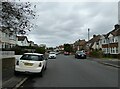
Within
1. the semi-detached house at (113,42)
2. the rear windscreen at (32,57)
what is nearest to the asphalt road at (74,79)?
the rear windscreen at (32,57)

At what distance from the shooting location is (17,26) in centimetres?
1662

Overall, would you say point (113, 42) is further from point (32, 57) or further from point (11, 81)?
point (11, 81)

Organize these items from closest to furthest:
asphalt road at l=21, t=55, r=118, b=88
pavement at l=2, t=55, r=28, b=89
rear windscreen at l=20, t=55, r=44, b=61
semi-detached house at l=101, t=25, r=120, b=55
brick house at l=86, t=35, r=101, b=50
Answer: pavement at l=2, t=55, r=28, b=89 → asphalt road at l=21, t=55, r=118, b=88 → rear windscreen at l=20, t=55, r=44, b=61 → semi-detached house at l=101, t=25, r=120, b=55 → brick house at l=86, t=35, r=101, b=50

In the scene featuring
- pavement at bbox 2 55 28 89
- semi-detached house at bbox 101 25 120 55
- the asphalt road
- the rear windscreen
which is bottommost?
the asphalt road

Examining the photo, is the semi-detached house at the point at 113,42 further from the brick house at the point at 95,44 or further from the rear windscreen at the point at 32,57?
the rear windscreen at the point at 32,57

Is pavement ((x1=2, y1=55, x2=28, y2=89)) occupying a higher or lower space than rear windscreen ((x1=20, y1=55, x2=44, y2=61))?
lower

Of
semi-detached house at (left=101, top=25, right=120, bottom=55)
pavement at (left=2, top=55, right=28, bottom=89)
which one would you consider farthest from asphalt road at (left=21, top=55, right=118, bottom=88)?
semi-detached house at (left=101, top=25, right=120, bottom=55)

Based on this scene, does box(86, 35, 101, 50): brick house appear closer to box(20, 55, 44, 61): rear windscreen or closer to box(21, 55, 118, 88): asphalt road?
box(21, 55, 118, 88): asphalt road

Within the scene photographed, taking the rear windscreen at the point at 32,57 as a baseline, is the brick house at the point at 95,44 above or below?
above

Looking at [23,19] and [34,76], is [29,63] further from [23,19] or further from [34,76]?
[23,19]

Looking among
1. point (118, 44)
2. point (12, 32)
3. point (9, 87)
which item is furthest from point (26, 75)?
point (118, 44)

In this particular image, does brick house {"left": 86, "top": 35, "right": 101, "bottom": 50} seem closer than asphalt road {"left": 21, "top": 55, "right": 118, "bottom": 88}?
No

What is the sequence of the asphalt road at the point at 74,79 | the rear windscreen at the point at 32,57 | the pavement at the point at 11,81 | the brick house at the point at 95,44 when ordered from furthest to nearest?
the brick house at the point at 95,44 → the rear windscreen at the point at 32,57 → the asphalt road at the point at 74,79 → the pavement at the point at 11,81

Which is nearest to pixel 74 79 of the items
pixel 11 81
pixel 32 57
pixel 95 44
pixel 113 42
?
pixel 32 57
